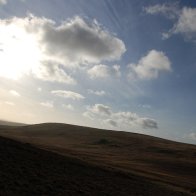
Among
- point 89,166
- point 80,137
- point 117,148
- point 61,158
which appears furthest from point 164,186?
point 80,137

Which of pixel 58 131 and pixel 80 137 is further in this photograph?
pixel 58 131

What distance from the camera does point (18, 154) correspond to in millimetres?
28828

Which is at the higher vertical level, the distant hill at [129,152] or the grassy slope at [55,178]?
the distant hill at [129,152]

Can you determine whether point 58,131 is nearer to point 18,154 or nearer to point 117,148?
point 117,148

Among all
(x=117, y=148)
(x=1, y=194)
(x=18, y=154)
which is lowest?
(x=1, y=194)

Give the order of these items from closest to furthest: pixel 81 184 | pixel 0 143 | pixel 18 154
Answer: pixel 81 184
pixel 18 154
pixel 0 143

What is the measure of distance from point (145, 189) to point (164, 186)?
5.59 metres

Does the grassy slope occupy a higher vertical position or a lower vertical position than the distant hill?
lower

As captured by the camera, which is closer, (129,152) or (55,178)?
(55,178)

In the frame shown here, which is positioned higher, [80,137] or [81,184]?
[80,137]

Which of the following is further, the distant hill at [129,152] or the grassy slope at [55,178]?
the distant hill at [129,152]

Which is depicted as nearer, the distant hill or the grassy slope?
the grassy slope

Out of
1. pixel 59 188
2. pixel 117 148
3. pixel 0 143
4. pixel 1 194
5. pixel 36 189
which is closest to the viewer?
pixel 1 194

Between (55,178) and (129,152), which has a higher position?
(129,152)
